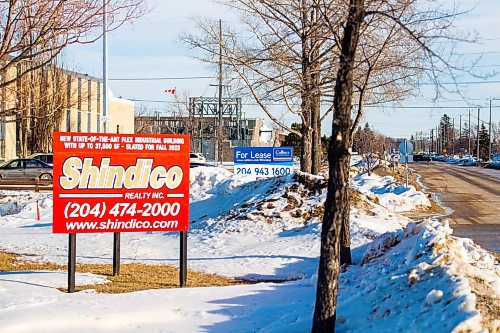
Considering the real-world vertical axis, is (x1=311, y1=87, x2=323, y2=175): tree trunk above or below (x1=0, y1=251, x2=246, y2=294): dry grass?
above

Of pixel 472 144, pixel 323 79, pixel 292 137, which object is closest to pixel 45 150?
pixel 292 137

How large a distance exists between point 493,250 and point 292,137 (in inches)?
1868

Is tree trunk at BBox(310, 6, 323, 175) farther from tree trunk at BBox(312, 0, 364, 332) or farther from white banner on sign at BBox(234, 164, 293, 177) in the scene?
tree trunk at BBox(312, 0, 364, 332)

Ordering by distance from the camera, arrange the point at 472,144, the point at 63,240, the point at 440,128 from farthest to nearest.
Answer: the point at 440,128, the point at 472,144, the point at 63,240

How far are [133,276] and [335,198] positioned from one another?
635 cm

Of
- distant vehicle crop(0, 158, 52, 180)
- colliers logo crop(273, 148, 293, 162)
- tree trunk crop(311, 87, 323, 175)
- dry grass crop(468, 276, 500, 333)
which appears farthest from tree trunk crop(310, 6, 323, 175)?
distant vehicle crop(0, 158, 52, 180)

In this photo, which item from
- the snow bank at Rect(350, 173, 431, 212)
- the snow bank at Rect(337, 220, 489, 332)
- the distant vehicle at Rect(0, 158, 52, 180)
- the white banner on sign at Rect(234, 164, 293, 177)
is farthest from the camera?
the distant vehicle at Rect(0, 158, 52, 180)

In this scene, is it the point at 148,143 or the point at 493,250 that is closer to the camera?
the point at 148,143

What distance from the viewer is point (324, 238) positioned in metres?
6.25

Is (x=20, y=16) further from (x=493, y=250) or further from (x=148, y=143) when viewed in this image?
(x=493, y=250)

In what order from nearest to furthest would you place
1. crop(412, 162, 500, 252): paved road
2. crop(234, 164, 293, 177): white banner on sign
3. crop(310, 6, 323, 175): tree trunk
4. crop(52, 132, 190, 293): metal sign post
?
1. crop(52, 132, 190, 293): metal sign post
2. crop(412, 162, 500, 252): paved road
3. crop(310, 6, 323, 175): tree trunk
4. crop(234, 164, 293, 177): white banner on sign

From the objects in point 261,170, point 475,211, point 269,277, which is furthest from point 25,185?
point 269,277

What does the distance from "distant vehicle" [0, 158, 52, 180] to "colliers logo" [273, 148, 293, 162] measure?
16288 mm

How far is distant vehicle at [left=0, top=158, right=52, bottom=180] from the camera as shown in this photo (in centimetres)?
3469
